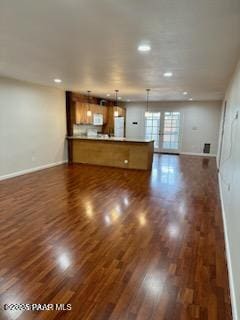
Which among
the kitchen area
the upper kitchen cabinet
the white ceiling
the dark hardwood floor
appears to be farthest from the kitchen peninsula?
the white ceiling

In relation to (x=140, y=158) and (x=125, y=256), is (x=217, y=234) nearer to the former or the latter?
(x=125, y=256)

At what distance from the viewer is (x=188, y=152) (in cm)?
1066

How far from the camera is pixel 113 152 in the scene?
7.47m

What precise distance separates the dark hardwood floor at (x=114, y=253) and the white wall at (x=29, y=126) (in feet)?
4.44

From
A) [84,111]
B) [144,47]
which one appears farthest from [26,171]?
[144,47]

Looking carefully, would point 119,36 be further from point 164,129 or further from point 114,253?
point 164,129

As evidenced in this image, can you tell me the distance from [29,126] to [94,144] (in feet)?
7.42

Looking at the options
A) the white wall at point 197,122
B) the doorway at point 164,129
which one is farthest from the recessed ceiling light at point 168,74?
the doorway at point 164,129

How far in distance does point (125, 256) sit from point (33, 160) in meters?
5.03

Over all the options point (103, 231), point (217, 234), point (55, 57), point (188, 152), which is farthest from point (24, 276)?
point (188, 152)

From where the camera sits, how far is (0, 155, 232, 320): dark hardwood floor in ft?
6.00

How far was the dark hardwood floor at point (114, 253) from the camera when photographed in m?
1.83

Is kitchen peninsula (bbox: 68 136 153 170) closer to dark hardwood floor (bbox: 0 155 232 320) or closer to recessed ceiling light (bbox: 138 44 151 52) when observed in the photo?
dark hardwood floor (bbox: 0 155 232 320)

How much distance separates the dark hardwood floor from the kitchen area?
2.32 m
